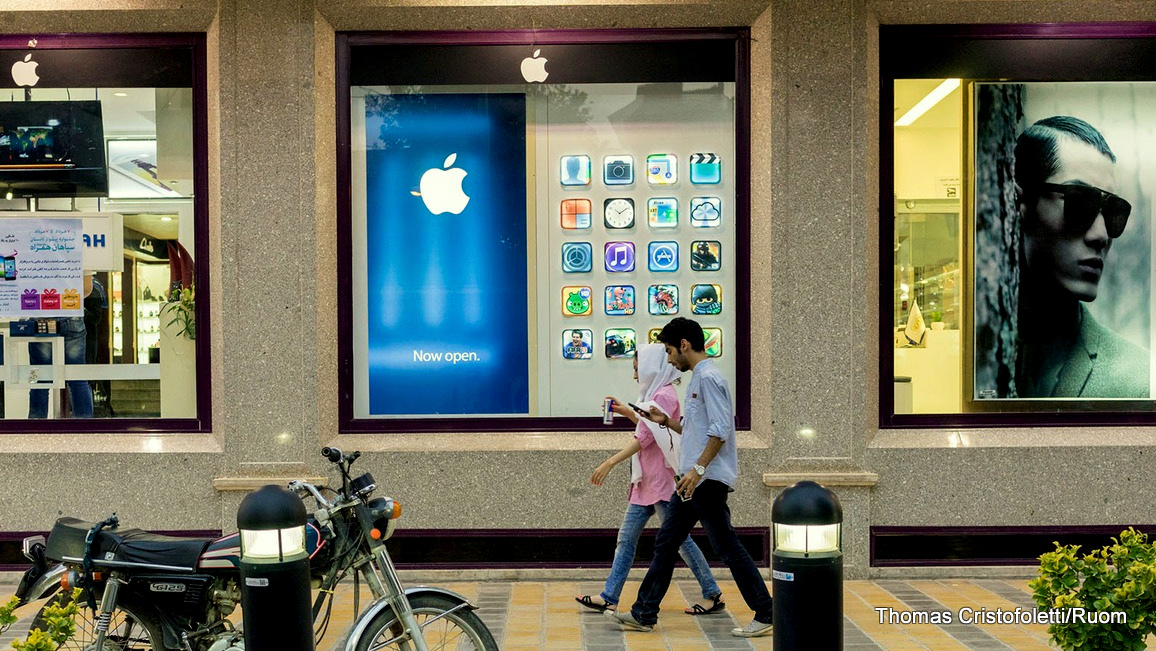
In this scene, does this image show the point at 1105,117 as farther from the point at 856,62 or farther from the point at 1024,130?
the point at 856,62

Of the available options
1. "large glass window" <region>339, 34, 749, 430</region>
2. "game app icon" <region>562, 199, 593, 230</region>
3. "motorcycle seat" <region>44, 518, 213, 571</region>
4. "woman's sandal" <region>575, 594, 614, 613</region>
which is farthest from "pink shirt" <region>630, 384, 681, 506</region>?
"motorcycle seat" <region>44, 518, 213, 571</region>

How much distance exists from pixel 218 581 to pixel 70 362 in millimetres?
4514

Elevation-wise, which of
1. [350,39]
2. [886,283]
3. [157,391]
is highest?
[350,39]

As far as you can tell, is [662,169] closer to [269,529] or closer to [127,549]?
[127,549]

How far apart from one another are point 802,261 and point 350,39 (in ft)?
11.9

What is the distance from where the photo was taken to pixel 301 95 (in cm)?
846

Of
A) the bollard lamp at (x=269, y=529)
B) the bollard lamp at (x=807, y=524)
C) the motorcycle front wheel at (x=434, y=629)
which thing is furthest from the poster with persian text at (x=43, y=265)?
the bollard lamp at (x=807, y=524)

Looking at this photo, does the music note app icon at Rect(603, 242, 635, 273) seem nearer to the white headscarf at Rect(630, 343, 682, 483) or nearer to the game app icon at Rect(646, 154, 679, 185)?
the game app icon at Rect(646, 154, 679, 185)

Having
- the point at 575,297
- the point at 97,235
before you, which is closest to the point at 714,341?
the point at 575,297

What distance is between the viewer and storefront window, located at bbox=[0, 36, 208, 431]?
8.84 meters

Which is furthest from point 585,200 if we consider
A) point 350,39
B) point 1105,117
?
point 1105,117

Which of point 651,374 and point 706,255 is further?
point 706,255

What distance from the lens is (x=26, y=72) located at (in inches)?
348

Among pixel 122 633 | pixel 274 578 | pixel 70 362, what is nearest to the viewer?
pixel 274 578
